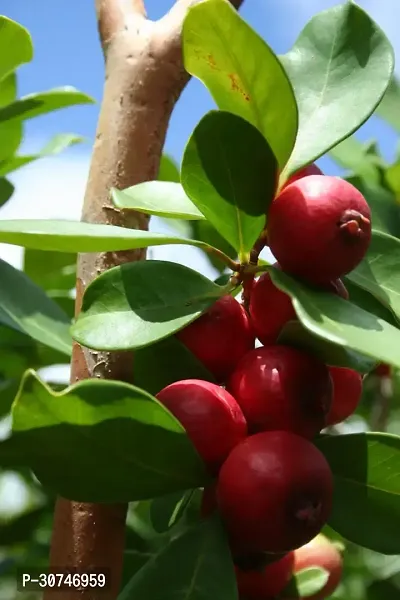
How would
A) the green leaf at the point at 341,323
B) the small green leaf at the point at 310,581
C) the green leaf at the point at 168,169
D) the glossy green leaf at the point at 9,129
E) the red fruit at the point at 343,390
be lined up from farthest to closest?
the green leaf at the point at 168,169 → the glossy green leaf at the point at 9,129 → the small green leaf at the point at 310,581 → the red fruit at the point at 343,390 → the green leaf at the point at 341,323

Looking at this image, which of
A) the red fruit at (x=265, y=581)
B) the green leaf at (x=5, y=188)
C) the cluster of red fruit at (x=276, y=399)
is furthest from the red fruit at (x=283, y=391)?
the green leaf at (x=5, y=188)

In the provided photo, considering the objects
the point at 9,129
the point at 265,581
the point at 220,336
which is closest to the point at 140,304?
the point at 220,336

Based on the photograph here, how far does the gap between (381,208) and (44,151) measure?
476mm

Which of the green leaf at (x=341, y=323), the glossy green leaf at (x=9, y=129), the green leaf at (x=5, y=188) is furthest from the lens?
the green leaf at (x=5, y=188)

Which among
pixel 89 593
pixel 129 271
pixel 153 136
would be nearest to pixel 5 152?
pixel 153 136

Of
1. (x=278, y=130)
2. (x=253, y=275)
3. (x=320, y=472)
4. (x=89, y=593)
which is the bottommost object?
(x=89, y=593)

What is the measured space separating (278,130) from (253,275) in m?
0.12

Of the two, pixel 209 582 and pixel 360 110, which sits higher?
pixel 360 110

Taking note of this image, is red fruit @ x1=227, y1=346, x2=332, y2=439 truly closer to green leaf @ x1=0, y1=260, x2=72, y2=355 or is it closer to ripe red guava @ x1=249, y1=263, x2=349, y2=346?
ripe red guava @ x1=249, y1=263, x2=349, y2=346

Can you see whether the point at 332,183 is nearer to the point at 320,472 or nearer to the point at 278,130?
the point at 278,130

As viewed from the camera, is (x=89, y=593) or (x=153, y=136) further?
(x=153, y=136)

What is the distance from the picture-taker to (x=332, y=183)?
0.55 m

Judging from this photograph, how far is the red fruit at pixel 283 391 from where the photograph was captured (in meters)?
0.54

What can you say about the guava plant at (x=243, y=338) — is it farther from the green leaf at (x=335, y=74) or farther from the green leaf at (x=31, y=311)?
the green leaf at (x=31, y=311)
